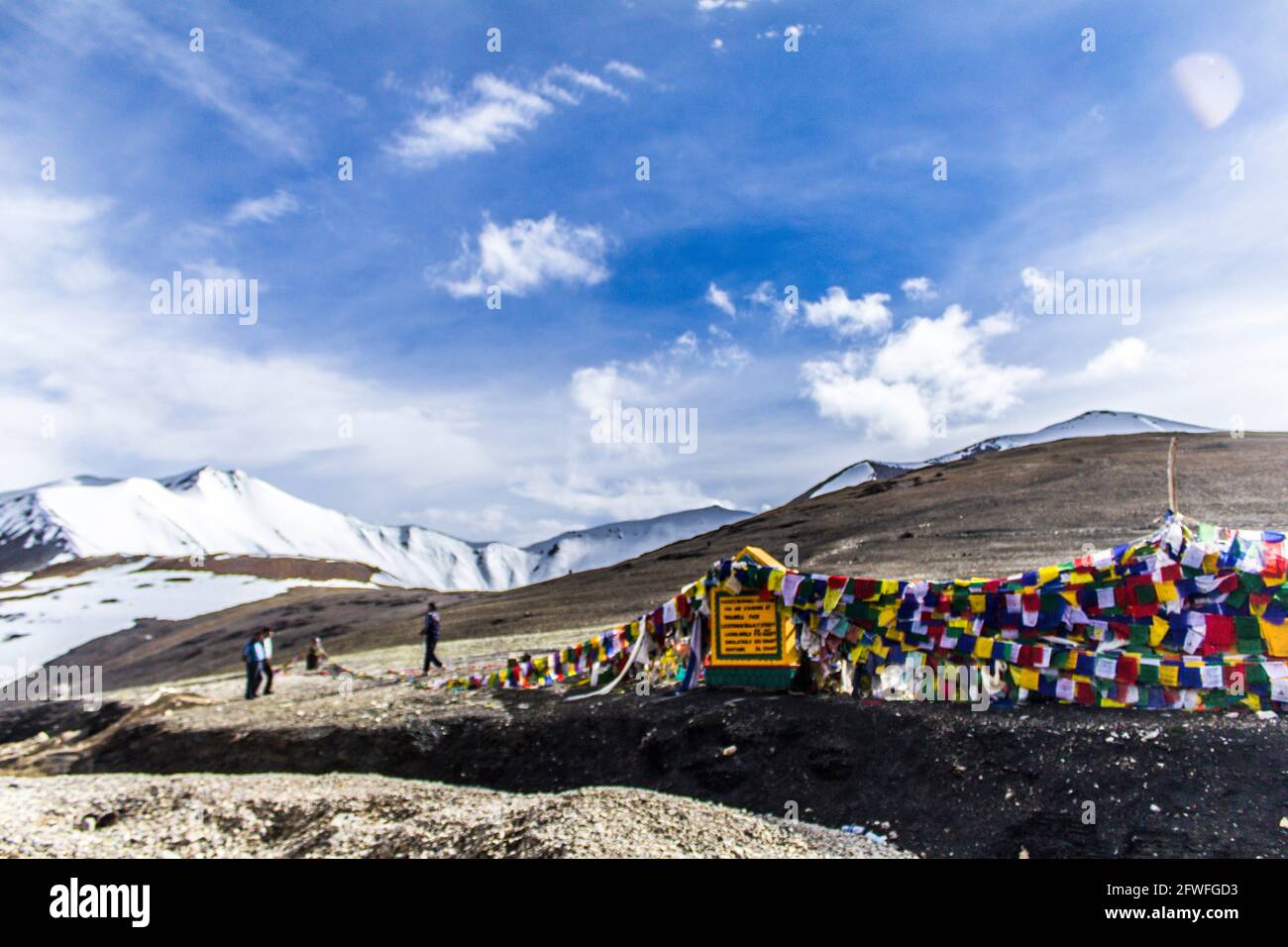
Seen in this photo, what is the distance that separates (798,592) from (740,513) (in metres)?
97.4

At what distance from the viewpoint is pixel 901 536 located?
130 ft

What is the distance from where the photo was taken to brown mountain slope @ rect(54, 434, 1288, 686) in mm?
34281

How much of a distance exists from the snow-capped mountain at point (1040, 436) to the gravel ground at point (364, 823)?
2428 inches

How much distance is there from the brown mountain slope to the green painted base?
53.3 ft

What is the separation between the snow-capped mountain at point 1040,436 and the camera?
75.4 metres

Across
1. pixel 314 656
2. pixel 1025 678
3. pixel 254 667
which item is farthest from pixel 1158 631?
pixel 314 656

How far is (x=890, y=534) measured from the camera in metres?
40.5

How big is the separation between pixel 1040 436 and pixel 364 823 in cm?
7739

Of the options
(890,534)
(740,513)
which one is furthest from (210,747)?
(740,513)

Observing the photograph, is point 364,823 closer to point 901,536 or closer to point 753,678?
point 753,678

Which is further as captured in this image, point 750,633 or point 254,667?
point 254,667

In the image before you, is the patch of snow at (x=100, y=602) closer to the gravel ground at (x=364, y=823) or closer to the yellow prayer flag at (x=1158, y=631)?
the gravel ground at (x=364, y=823)

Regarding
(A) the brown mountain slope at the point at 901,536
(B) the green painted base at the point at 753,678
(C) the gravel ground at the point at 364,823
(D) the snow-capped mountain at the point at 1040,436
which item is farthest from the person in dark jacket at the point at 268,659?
(D) the snow-capped mountain at the point at 1040,436
